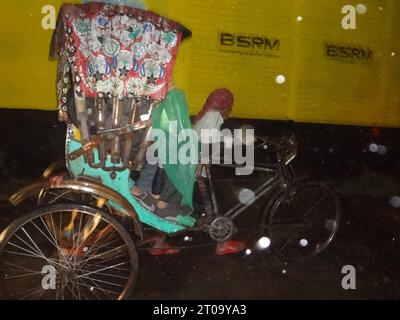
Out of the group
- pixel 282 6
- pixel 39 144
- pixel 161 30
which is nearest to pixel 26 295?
pixel 161 30

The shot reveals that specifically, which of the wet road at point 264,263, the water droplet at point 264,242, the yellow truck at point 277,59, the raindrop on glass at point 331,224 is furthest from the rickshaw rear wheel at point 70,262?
the yellow truck at point 277,59

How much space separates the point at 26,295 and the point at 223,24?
5.60 meters

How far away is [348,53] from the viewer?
26.8ft

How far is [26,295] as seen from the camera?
3.37 meters

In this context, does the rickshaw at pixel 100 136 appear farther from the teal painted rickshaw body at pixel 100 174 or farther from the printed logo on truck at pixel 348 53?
the printed logo on truck at pixel 348 53

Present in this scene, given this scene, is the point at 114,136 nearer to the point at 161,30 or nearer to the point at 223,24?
the point at 161,30

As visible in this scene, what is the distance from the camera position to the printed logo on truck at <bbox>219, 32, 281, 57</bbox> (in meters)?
7.50

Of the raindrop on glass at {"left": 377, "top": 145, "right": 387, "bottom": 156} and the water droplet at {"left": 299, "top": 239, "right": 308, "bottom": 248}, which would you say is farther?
the raindrop on glass at {"left": 377, "top": 145, "right": 387, "bottom": 156}

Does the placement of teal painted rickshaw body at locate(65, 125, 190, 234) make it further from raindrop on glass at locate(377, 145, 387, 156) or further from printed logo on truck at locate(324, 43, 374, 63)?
raindrop on glass at locate(377, 145, 387, 156)

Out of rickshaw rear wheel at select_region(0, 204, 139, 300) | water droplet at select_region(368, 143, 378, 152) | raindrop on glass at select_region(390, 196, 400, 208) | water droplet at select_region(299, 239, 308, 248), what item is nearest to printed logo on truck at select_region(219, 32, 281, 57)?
water droplet at select_region(368, 143, 378, 152)

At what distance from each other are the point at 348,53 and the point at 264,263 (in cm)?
539

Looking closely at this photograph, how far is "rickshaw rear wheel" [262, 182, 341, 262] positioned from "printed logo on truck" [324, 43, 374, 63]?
14.0 ft

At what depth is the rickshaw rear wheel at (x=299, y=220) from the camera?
4.05 meters

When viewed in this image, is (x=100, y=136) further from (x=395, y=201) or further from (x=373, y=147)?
(x=373, y=147)
